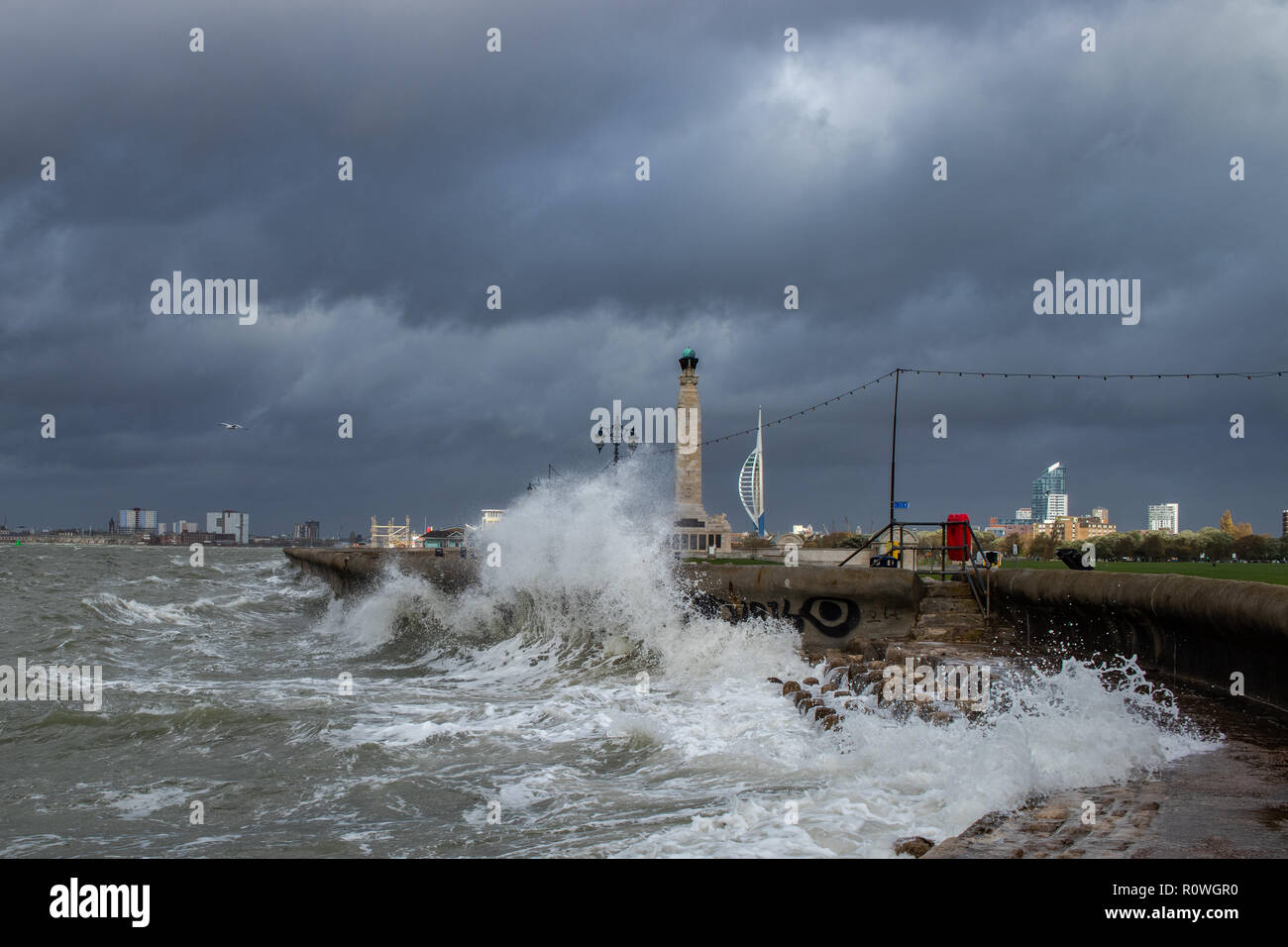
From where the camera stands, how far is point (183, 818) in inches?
228

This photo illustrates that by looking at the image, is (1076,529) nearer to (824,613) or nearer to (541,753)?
(824,613)

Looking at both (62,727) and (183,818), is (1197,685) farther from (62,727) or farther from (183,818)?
(62,727)

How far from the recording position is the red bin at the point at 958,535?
1455 centimetres

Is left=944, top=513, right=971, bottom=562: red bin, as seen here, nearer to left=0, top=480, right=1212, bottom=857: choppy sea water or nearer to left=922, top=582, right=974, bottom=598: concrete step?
left=922, top=582, right=974, bottom=598: concrete step

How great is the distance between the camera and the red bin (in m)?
14.6

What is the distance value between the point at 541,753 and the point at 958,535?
10040 millimetres

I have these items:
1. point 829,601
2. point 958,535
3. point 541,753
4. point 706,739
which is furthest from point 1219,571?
point 541,753

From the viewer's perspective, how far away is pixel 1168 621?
8.88 m

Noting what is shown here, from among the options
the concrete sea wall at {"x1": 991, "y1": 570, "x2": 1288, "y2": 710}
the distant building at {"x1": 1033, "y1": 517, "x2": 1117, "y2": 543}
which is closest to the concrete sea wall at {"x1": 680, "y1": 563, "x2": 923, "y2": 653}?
the concrete sea wall at {"x1": 991, "y1": 570, "x2": 1288, "y2": 710}

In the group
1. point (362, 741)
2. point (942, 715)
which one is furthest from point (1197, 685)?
point (362, 741)

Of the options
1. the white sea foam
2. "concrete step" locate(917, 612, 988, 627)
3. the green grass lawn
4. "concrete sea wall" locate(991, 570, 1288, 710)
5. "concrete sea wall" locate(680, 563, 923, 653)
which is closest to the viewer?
the white sea foam

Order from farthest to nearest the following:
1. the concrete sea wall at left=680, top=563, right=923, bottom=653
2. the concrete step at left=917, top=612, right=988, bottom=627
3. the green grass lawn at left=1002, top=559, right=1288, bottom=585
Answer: the green grass lawn at left=1002, top=559, right=1288, bottom=585 < the concrete sea wall at left=680, top=563, right=923, bottom=653 < the concrete step at left=917, top=612, right=988, bottom=627

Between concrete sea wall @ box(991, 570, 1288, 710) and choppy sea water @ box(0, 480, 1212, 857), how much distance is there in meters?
0.75
